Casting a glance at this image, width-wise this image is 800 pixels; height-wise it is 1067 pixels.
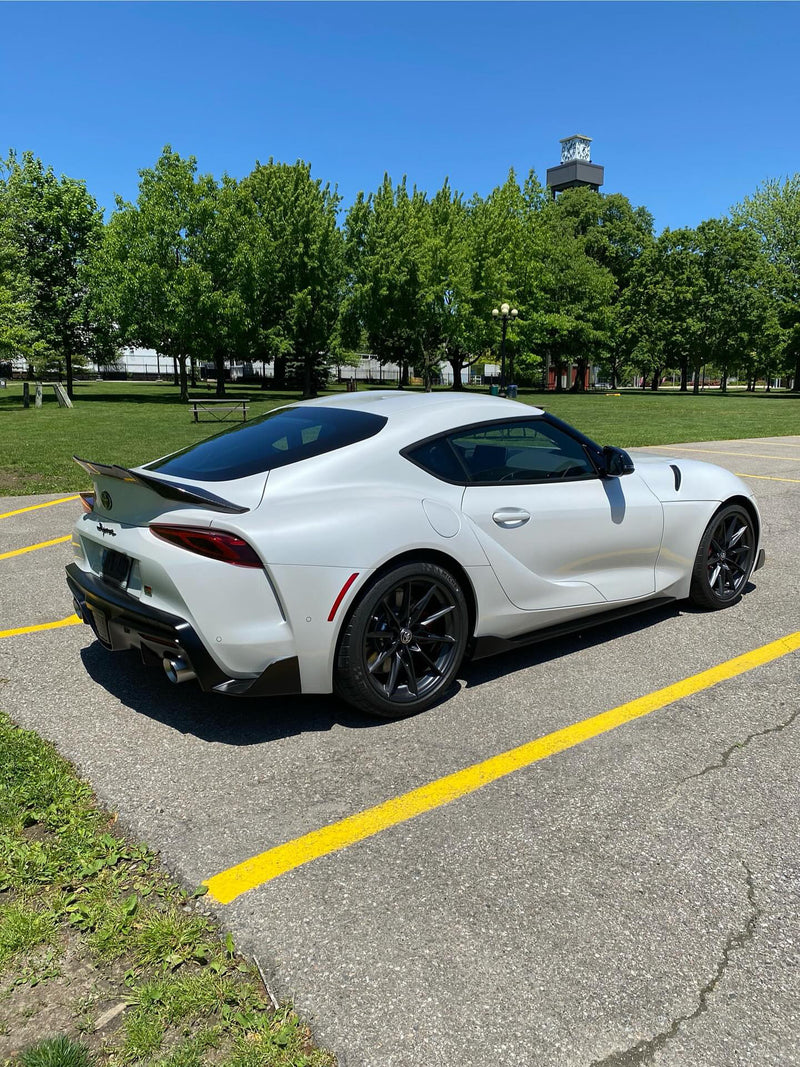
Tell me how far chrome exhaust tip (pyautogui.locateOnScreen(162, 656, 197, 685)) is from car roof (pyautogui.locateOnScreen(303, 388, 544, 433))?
152 cm

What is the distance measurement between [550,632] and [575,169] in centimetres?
12041

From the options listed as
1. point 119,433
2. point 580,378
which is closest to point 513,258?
point 580,378

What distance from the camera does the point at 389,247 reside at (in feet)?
133

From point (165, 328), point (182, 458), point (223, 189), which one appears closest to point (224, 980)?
point (182, 458)

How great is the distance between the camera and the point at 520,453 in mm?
4359

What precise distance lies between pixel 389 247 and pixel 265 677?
40.5 metres

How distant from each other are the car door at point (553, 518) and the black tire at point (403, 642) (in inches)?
14.8

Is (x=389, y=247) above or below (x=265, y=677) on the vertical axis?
above

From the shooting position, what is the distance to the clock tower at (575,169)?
11050 centimetres

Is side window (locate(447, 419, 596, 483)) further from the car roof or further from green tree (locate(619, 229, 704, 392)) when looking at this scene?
green tree (locate(619, 229, 704, 392))

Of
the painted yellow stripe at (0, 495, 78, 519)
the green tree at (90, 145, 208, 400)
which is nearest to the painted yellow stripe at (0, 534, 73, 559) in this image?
the painted yellow stripe at (0, 495, 78, 519)

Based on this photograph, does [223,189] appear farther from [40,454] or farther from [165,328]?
[40,454]

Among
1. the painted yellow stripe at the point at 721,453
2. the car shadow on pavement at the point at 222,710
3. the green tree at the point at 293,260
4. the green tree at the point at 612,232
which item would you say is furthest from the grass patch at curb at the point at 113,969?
the green tree at the point at 612,232

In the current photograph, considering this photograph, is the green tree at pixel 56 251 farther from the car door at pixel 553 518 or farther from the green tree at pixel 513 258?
the car door at pixel 553 518
